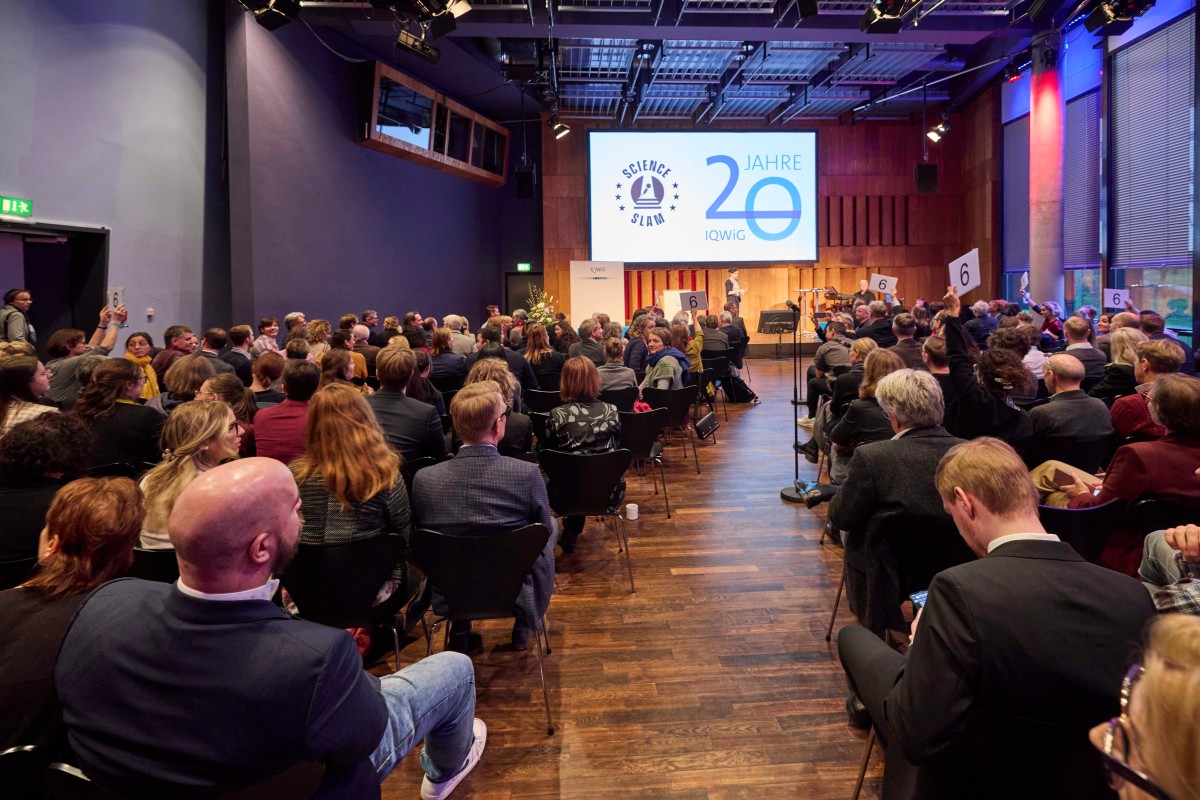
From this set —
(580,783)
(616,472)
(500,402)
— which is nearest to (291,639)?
(580,783)

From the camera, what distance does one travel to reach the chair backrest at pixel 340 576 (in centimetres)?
270

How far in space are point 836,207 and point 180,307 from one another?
46.6 ft

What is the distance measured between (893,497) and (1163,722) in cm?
197

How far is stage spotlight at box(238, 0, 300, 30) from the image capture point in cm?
768

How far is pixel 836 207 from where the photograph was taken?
17781 mm

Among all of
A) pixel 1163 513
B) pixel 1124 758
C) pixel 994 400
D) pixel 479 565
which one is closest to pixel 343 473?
pixel 479 565

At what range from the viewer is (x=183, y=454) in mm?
2807

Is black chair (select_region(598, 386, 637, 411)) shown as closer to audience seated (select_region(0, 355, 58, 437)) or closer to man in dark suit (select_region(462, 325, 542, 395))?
man in dark suit (select_region(462, 325, 542, 395))

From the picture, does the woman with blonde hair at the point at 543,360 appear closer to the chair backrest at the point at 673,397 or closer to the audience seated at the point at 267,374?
the chair backrest at the point at 673,397

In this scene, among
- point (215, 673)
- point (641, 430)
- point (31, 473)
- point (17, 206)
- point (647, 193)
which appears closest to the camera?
point (215, 673)

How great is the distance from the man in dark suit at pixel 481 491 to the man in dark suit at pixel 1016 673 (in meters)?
1.69

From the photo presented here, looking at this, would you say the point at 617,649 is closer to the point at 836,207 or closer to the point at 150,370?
the point at 150,370


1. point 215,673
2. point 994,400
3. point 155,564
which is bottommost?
point 155,564

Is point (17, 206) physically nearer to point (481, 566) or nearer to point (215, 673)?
point (481, 566)
